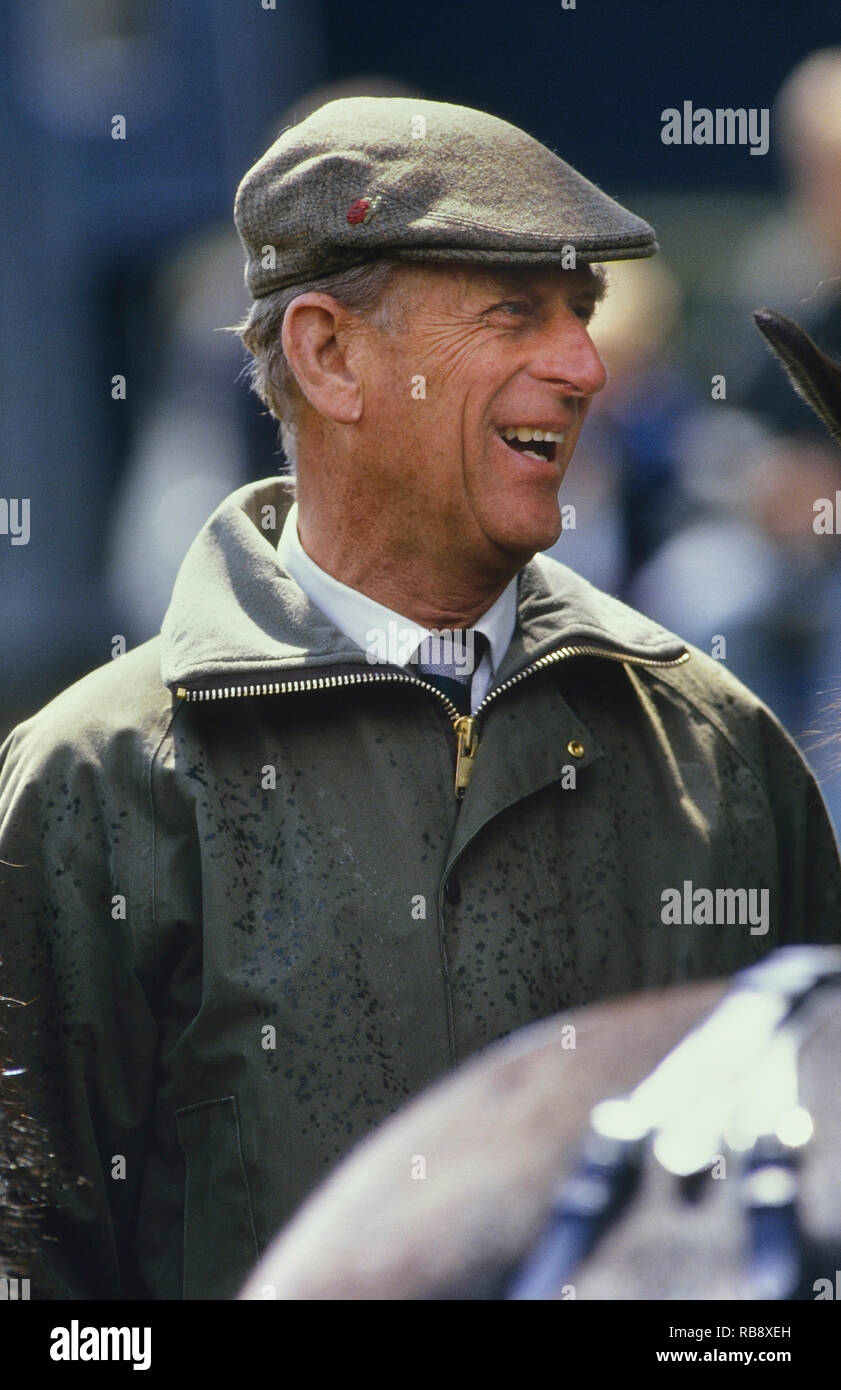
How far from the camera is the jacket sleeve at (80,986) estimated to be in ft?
5.79

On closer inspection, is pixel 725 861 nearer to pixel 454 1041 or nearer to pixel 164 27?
pixel 454 1041

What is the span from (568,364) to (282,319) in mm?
357

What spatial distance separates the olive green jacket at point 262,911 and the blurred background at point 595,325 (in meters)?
0.40

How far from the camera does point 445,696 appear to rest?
184 centimetres

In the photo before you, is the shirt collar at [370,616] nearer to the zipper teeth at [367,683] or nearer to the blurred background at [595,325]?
the zipper teeth at [367,683]

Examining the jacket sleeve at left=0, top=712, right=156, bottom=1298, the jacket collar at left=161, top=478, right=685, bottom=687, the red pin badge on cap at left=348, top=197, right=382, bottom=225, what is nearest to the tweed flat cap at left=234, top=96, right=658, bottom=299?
the red pin badge on cap at left=348, top=197, right=382, bottom=225

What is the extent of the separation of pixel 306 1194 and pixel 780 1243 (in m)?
0.75

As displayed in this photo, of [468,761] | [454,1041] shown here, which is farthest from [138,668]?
[454,1041]

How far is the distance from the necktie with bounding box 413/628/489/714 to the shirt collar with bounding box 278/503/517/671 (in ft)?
0.04

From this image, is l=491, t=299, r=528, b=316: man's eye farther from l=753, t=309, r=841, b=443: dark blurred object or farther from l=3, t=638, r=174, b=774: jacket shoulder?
l=3, t=638, r=174, b=774: jacket shoulder

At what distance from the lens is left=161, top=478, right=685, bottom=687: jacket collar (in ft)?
5.87

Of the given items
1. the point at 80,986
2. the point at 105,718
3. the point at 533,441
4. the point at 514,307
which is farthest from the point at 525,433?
the point at 80,986

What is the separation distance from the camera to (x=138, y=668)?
1882 mm
